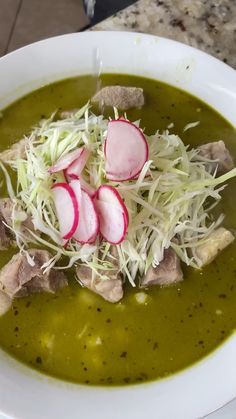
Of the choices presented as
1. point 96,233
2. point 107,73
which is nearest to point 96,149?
point 96,233

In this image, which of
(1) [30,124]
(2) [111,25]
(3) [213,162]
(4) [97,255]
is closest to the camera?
(4) [97,255]

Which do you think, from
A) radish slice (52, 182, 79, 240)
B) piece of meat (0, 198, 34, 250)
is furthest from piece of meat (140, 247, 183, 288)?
piece of meat (0, 198, 34, 250)

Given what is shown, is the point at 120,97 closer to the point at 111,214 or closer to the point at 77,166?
the point at 77,166

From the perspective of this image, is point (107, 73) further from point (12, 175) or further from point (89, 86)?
point (12, 175)

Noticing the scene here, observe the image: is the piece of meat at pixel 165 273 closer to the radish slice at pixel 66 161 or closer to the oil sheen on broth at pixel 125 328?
the oil sheen on broth at pixel 125 328

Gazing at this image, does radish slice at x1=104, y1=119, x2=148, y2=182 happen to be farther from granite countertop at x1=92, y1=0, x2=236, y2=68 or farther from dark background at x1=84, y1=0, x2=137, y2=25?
dark background at x1=84, y1=0, x2=137, y2=25
